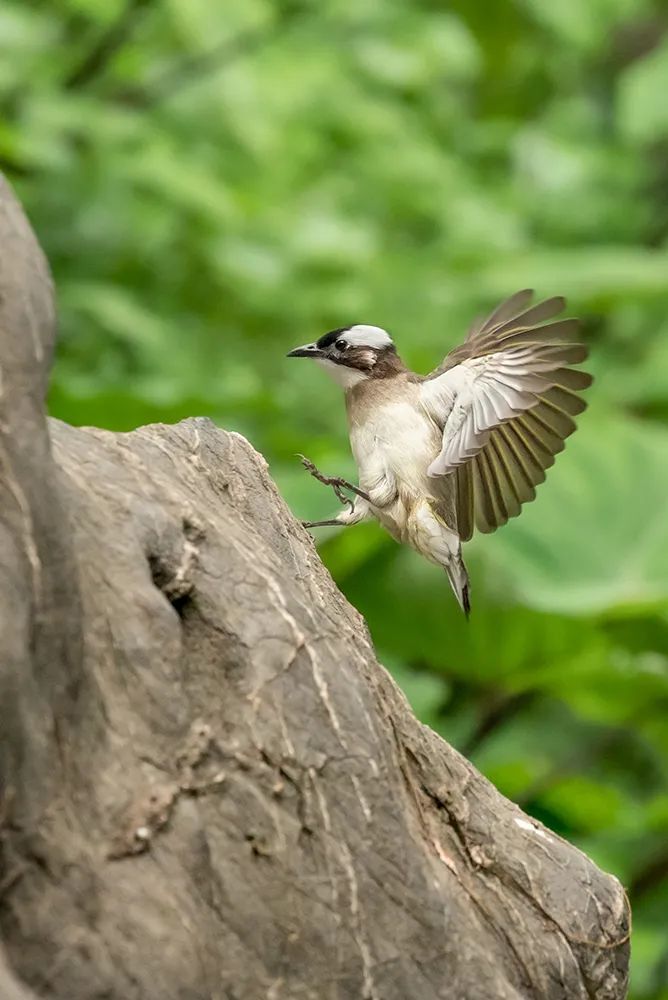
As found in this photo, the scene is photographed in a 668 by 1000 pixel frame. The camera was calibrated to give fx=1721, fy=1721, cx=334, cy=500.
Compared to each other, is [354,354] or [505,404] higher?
[354,354]

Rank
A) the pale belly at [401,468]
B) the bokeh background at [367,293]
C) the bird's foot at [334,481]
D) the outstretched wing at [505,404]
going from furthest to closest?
1. the bokeh background at [367,293]
2. the pale belly at [401,468]
3. the outstretched wing at [505,404]
4. the bird's foot at [334,481]

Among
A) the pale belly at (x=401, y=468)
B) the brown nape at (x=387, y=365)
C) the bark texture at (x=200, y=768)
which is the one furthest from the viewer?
the brown nape at (x=387, y=365)

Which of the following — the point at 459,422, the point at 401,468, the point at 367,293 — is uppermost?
the point at 367,293

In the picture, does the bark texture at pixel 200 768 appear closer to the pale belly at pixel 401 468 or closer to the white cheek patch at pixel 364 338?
the pale belly at pixel 401 468

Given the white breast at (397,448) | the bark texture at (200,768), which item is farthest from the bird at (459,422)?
the bark texture at (200,768)

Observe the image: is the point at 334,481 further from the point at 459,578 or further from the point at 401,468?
the point at 459,578

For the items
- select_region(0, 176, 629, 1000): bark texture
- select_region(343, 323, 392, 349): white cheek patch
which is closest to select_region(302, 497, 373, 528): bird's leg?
select_region(343, 323, 392, 349): white cheek patch

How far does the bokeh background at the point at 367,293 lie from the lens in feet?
20.6

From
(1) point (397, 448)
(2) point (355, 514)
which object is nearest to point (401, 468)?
(1) point (397, 448)

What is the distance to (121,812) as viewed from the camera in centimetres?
256

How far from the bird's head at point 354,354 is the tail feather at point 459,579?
0.51 meters

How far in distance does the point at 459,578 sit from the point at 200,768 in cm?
178

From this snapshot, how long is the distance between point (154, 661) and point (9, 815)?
0.37 m

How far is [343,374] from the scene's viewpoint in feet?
14.3
